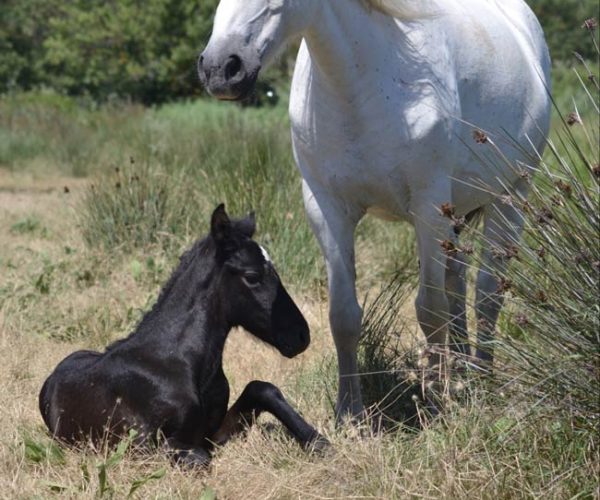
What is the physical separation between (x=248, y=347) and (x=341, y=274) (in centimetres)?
156

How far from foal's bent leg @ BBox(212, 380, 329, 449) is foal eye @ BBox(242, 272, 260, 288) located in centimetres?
41

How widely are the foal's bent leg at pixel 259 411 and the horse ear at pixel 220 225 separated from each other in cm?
63

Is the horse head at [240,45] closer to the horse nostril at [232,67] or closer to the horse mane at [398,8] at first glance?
the horse nostril at [232,67]

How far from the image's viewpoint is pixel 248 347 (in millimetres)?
6711

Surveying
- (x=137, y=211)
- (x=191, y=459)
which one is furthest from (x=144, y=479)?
(x=137, y=211)

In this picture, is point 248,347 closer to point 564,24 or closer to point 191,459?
point 191,459

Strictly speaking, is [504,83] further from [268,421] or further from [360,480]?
[360,480]

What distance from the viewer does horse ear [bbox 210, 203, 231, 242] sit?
5132mm

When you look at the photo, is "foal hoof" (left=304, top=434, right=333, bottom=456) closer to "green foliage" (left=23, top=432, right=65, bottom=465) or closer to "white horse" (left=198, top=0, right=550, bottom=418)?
"white horse" (left=198, top=0, right=550, bottom=418)

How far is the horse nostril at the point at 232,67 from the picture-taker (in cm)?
444

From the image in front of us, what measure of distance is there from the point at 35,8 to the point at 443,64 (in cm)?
2659

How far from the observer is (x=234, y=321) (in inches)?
207

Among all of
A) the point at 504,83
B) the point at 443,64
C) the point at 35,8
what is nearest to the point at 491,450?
the point at 443,64

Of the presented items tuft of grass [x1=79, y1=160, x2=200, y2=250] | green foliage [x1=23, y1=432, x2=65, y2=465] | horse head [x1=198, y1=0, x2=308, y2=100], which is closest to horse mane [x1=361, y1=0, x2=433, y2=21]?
horse head [x1=198, y1=0, x2=308, y2=100]
